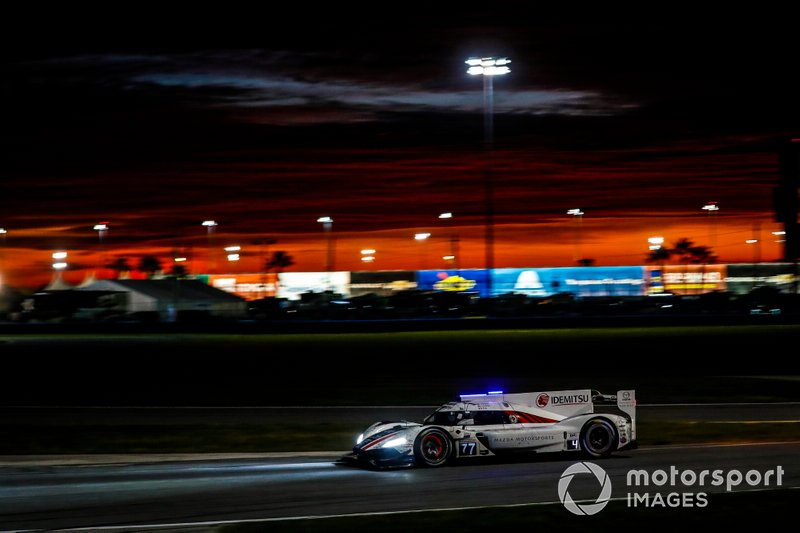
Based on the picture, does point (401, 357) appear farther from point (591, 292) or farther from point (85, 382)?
point (591, 292)

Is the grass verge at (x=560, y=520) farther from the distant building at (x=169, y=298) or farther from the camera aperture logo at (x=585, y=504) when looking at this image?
the distant building at (x=169, y=298)

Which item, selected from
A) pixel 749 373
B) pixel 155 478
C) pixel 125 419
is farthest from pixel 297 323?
pixel 155 478

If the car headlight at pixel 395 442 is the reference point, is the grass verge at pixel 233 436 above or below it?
below

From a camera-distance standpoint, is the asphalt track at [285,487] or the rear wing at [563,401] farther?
the rear wing at [563,401]

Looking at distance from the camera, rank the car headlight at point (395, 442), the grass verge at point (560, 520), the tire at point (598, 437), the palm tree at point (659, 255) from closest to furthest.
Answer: the grass verge at point (560, 520), the car headlight at point (395, 442), the tire at point (598, 437), the palm tree at point (659, 255)

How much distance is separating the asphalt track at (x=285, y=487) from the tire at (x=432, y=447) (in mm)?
178

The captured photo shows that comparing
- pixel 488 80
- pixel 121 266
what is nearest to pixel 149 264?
pixel 121 266

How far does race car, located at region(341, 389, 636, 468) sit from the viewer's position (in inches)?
490

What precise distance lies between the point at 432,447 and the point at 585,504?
2759 millimetres

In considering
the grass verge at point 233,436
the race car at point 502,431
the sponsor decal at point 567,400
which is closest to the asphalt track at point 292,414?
the grass verge at point 233,436

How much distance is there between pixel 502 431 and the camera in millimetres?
12617

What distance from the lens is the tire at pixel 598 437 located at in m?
12.7

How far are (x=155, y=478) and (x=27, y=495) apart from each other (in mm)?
1694

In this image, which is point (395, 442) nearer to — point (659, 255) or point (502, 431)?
point (502, 431)
